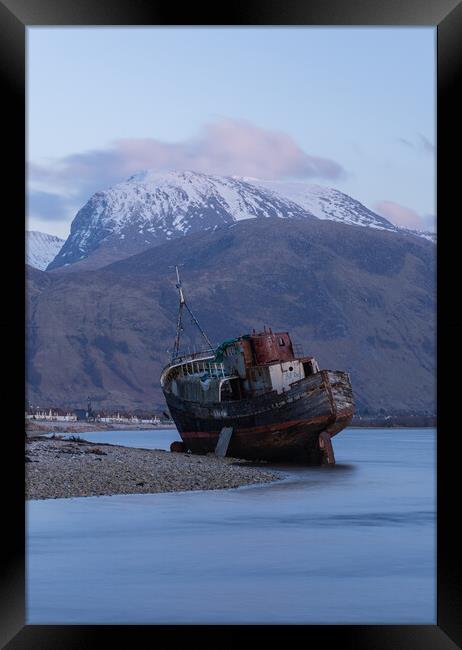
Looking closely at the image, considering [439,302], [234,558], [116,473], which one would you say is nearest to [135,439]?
[116,473]

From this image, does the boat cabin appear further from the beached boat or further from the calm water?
the calm water

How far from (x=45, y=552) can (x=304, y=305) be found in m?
169

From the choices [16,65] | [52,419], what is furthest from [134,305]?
[16,65]

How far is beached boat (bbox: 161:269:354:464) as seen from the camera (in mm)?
34812

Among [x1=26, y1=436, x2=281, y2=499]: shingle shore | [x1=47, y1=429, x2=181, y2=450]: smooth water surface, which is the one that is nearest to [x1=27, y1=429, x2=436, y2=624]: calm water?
[x1=26, y1=436, x2=281, y2=499]: shingle shore

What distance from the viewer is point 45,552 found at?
17156 millimetres

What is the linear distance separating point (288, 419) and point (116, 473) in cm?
1015

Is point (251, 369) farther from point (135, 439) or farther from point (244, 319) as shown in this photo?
point (244, 319)

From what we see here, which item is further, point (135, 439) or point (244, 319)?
point (244, 319)

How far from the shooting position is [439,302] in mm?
6973

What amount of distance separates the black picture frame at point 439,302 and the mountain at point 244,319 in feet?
504

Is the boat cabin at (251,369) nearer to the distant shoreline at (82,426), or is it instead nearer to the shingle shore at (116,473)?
the shingle shore at (116,473)

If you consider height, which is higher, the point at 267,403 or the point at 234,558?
the point at 267,403

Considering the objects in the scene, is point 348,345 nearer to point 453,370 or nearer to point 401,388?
point 401,388
